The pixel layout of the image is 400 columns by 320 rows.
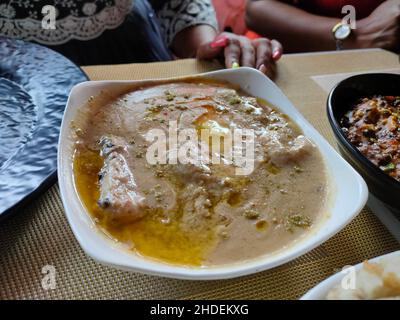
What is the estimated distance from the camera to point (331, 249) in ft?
2.37

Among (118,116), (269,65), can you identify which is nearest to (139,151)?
(118,116)

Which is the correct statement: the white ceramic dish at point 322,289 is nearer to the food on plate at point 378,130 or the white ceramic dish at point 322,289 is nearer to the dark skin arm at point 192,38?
the food on plate at point 378,130

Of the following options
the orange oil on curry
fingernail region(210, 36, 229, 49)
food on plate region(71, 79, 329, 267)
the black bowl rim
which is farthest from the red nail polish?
the orange oil on curry

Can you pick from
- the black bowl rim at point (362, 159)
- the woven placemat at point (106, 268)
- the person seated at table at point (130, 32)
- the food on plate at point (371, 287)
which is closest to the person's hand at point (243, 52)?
the person seated at table at point (130, 32)

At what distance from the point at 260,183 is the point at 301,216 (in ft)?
0.33

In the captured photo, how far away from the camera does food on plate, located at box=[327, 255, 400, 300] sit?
523mm

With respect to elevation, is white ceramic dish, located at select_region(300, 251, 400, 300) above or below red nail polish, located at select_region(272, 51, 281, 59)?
above

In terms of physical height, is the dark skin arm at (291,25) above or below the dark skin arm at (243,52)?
below

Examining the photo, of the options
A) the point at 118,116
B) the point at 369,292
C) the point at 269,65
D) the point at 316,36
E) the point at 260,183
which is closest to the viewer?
the point at 369,292

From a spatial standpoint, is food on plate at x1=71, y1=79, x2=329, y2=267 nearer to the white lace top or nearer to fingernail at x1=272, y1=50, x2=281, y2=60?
fingernail at x1=272, y1=50, x2=281, y2=60

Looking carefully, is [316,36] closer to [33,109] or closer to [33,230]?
[33,109]

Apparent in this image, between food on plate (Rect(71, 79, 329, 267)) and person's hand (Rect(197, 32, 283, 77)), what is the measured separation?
0.28 meters

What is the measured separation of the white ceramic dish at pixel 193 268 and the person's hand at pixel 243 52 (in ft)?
1.15

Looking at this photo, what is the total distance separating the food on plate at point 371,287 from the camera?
0.52 m
